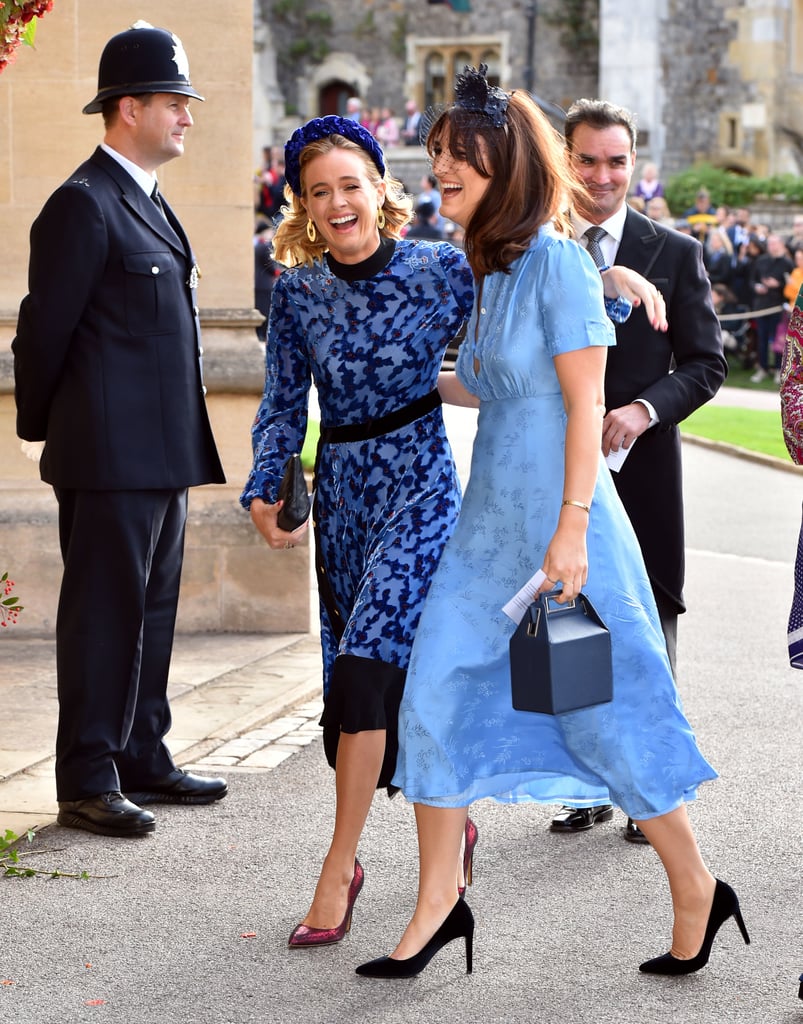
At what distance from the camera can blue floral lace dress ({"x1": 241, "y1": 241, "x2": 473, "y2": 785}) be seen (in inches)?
163

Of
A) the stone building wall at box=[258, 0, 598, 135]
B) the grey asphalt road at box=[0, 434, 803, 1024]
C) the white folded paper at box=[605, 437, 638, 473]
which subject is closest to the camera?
the grey asphalt road at box=[0, 434, 803, 1024]

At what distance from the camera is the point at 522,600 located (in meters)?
3.92

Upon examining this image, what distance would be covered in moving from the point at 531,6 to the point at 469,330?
47354 millimetres

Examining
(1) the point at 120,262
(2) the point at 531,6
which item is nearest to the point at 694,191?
(2) the point at 531,6

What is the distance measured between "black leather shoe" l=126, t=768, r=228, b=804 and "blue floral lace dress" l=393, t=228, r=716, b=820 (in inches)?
61.0

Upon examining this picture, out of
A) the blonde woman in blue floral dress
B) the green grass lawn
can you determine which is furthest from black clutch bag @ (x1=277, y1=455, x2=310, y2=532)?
the green grass lawn

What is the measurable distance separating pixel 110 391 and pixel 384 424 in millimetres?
1232

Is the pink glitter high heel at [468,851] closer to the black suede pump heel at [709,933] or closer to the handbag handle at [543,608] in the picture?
the black suede pump heel at [709,933]

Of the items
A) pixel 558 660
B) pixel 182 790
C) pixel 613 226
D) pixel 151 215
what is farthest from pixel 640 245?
pixel 182 790

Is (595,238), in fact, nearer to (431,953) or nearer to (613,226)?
(613,226)

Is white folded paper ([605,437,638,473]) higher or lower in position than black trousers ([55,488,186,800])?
higher

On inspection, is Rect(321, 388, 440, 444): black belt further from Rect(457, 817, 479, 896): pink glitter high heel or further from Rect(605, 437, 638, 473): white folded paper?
Rect(457, 817, 479, 896): pink glitter high heel

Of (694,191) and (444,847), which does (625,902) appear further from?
(694,191)

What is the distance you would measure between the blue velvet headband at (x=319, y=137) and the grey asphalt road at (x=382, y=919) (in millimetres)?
1855
